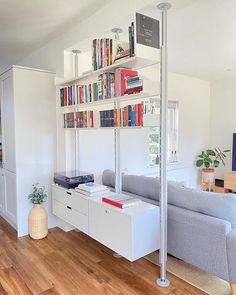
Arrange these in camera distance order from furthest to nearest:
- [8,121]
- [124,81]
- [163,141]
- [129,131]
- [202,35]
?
[129,131] < [8,121] < [202,35] < [124,81] < [163,141]

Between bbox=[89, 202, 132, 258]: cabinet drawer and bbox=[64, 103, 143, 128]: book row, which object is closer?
bbox=[89, 202, 132, 258]: cabinet drawer

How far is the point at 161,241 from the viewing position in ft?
7.00

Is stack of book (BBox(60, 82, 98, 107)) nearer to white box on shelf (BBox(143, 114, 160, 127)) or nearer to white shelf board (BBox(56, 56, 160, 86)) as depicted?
white shelf board (BBox(56, 56, 160, 86))

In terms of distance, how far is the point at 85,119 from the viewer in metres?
2.82

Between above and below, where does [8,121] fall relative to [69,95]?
below

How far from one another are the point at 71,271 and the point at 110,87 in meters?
1.77

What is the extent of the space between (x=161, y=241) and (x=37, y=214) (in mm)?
1612

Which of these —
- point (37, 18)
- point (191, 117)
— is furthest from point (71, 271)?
point (191, 117)

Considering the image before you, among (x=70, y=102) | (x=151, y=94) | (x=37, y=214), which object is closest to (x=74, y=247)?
(x=37, y=214)

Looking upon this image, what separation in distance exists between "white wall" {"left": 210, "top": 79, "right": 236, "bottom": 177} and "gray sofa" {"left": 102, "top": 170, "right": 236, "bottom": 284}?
3806mm

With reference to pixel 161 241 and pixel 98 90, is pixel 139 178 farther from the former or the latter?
pixel 98 90

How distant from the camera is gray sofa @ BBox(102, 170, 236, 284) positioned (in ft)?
6.33

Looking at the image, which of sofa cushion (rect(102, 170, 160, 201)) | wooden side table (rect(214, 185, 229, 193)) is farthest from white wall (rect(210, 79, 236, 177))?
sofa cushion (rect(102, 170, 160, 201))

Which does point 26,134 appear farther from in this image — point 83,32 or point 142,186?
point 142,186
